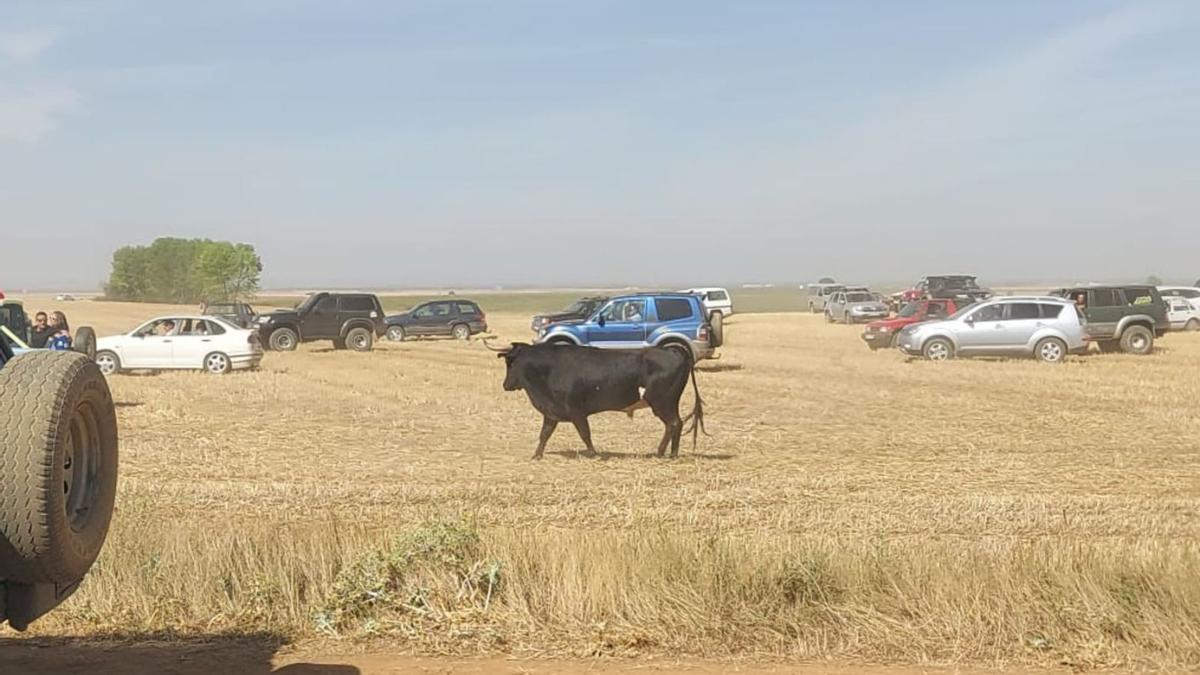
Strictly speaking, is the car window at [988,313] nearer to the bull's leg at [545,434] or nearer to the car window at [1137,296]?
the car window at [1137,296]

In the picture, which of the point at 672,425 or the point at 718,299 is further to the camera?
the point at 718,299

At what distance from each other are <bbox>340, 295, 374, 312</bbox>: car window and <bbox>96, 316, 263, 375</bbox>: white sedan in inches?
406

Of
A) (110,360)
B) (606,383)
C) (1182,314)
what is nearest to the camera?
(606,383)

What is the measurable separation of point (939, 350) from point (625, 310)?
363 inches

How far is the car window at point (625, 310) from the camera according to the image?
27539mm

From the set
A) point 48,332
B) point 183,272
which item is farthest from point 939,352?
point 183,272

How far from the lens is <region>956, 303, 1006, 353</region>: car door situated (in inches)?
1196

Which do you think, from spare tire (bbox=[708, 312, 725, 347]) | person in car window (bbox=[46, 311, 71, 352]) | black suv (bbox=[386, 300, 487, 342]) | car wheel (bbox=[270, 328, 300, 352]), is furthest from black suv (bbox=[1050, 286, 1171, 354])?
person in car window (bbox=[46, 311, 71, 352])

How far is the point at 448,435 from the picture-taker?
55.1ft

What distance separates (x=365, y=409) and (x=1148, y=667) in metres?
16.3

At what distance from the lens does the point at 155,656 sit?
19.4ft

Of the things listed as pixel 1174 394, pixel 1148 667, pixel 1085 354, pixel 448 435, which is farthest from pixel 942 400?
pixel 1148 667

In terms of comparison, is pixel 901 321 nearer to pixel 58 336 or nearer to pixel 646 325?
pixel 646 325

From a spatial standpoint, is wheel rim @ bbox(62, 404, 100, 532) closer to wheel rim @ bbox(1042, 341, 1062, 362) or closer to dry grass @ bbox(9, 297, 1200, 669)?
dry grass @ bbox(9, 297, 1200, 669)
